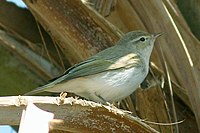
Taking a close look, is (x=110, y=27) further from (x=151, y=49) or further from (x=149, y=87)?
(x=151, y=49)

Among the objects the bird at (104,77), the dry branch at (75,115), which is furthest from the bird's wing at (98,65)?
the dry branch at (75,115)

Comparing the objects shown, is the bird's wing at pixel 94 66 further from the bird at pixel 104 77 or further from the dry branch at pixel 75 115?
the dry branch at pixel 75 115

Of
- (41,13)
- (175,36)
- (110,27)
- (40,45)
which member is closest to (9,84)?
(40,45)

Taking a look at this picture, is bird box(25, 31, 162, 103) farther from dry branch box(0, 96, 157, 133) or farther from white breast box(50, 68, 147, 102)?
dry branch box(0, 96, 157, 133)

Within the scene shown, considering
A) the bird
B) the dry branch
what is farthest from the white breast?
the dry branch

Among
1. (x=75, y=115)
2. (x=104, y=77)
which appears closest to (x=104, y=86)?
(x=104, y=77)
